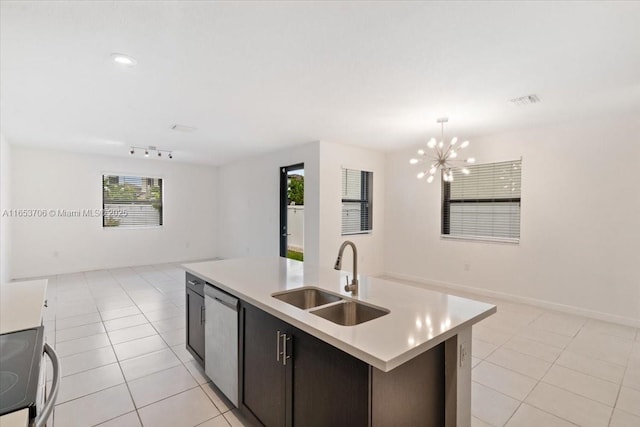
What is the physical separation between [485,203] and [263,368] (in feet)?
14.3

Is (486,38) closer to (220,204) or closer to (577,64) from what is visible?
(577,64)

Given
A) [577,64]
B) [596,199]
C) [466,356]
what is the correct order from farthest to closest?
1. [596,199]
2. [577,64]
3. [466,356]

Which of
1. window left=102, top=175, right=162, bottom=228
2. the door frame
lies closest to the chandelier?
the door frame

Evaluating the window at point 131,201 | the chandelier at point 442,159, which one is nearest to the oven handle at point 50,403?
the chandelier at point 442,159

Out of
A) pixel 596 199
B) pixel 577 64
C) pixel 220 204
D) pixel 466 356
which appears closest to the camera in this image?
pixel 466 356

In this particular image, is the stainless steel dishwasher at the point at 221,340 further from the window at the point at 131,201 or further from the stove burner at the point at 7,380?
the window at the point at 131,201

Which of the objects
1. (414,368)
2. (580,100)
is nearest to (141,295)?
(414,368)

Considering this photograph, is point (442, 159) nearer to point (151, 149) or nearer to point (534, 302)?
point (534, 302)

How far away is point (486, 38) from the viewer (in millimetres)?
2061

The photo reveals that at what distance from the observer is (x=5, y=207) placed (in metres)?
5.02

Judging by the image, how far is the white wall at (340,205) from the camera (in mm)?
5074

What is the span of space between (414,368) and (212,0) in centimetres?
216

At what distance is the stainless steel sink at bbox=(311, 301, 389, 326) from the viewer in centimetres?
168

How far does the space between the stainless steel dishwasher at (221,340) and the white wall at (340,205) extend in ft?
9.55
